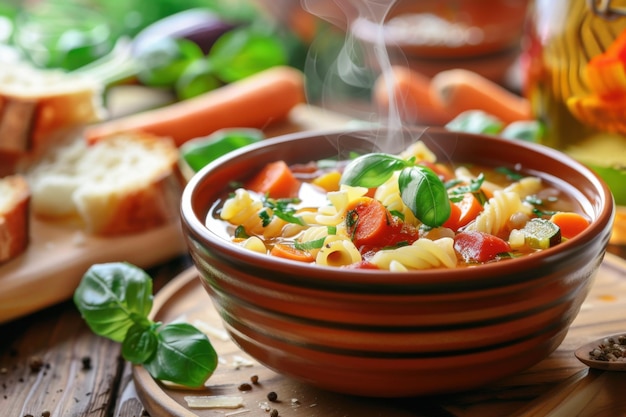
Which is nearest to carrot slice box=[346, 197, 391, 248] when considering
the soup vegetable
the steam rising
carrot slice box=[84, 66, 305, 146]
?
A: the soup vegetable

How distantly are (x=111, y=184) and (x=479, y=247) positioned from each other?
1683 millimetres

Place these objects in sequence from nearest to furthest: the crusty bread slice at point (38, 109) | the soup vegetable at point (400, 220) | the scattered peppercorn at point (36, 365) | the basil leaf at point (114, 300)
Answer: the soup vegetable at point (400, 220) → the basil leaf at point (114, 300) → the scattered peppercorn at point (36, 365) → the crusty bread slice at point (38, 109)

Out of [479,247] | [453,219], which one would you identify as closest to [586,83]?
[453,219]

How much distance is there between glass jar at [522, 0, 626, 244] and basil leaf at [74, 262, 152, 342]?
157 cm

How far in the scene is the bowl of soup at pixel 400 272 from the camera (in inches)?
64.4

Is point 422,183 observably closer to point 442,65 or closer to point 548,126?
point 548,126

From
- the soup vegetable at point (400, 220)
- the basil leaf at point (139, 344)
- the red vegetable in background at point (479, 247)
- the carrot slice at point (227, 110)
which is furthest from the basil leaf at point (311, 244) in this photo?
the carrot slice at point (227, 110)

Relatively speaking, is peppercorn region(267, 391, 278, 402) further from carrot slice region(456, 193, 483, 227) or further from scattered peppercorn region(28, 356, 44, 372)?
scattered peppercorn region(28, 356, 44, 372)

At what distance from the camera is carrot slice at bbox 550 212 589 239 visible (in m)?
1.98

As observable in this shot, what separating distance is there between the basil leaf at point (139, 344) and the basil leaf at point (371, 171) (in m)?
0.65

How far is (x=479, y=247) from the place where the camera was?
1.82 m

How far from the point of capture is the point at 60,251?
2855 millimetres

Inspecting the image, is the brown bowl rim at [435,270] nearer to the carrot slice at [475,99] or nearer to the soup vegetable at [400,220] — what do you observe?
the soup vegetable at [400,220]

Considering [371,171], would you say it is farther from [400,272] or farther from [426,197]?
[400,272]
